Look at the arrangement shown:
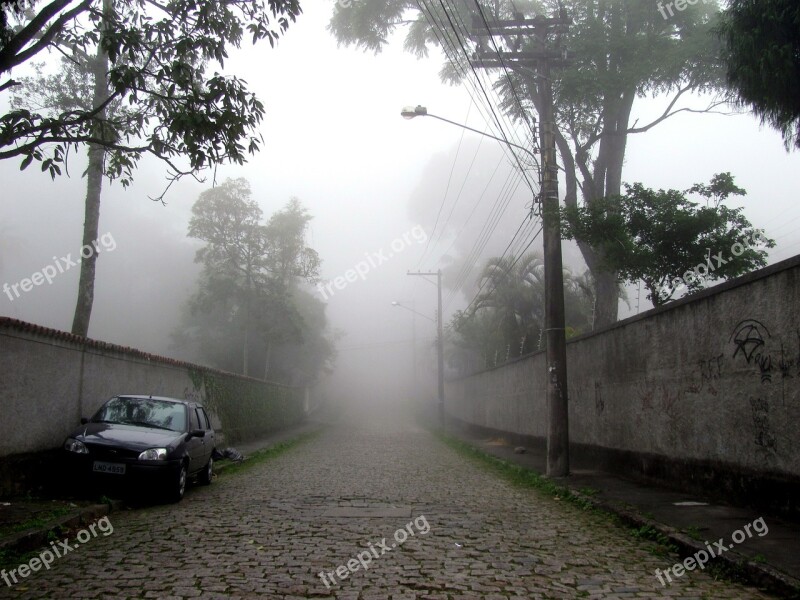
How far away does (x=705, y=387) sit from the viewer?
9.34 m

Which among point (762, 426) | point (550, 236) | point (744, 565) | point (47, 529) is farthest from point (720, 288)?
point (47, 529)

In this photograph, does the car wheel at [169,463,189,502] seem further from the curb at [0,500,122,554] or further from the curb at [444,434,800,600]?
the curb at [444,434,800,600]

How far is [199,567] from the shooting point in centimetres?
568

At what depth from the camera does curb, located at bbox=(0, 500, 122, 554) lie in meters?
6.10

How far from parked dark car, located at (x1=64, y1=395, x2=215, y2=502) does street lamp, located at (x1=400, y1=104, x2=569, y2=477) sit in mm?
6549

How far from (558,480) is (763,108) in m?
7.13

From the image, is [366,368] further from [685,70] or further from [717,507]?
[717,507]

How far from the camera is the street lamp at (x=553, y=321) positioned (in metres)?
12.9

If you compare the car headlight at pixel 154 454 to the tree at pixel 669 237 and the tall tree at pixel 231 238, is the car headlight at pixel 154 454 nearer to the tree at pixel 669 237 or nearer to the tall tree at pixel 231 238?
the tree at pixel 669 237

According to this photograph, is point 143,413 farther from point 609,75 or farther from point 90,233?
point 609,75

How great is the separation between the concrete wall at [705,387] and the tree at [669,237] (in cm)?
132

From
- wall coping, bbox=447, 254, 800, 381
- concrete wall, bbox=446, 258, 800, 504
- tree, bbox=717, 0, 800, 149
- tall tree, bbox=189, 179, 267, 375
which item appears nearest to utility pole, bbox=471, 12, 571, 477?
concrete wall, bbox=446, 258, 800, 504

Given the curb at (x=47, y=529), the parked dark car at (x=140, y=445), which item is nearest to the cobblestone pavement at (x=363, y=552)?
the curb at (x=47, y=529)

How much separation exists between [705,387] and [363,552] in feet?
18.4
